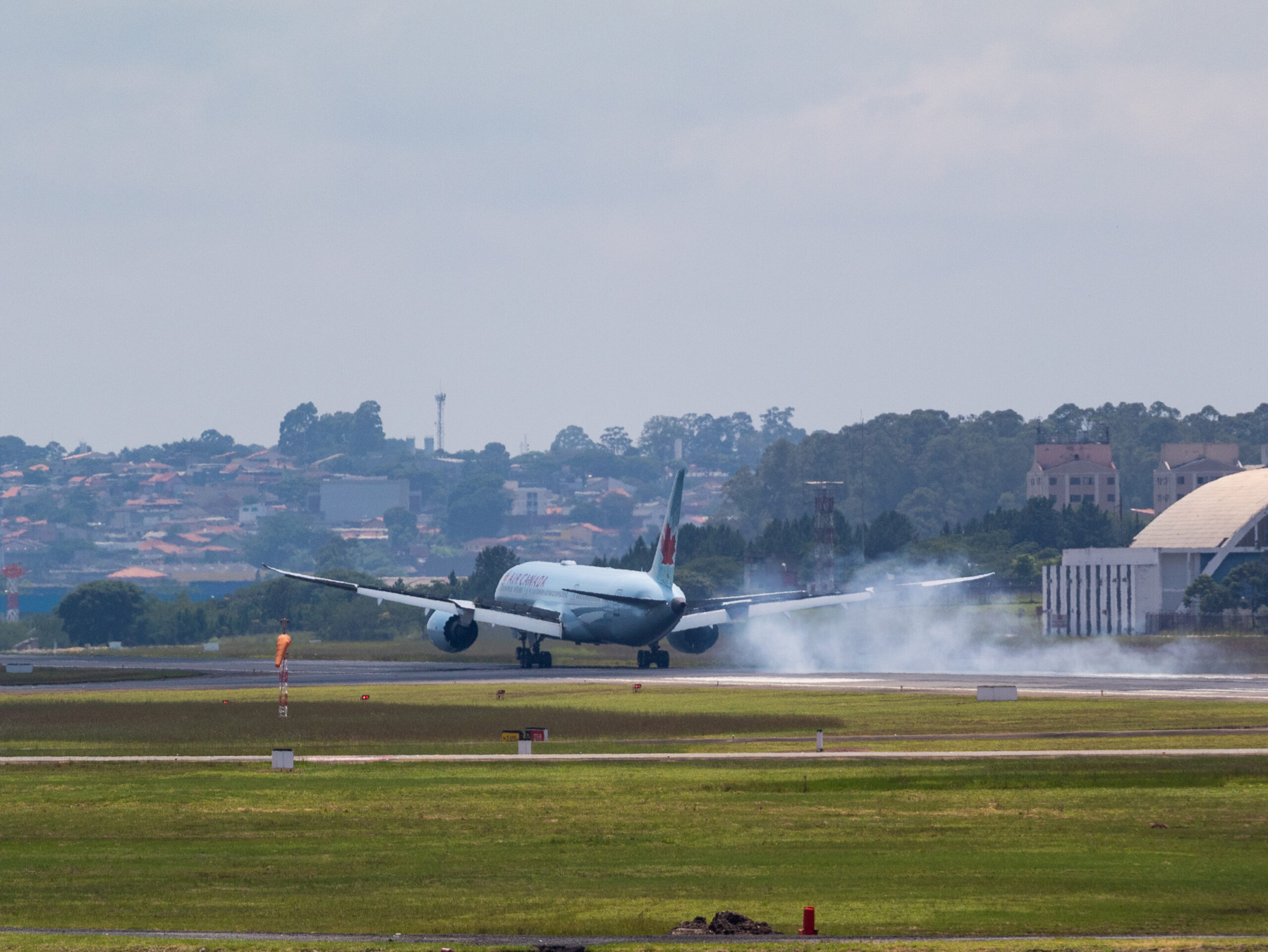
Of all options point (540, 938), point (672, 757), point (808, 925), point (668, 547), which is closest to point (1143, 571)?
point (668, 547)

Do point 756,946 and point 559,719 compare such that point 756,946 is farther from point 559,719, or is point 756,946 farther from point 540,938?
point 559,719

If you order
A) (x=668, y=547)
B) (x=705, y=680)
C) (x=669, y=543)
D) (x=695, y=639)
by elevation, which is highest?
(x=669, y=543)

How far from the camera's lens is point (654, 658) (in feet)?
370

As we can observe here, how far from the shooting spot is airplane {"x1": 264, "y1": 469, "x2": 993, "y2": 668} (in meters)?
106

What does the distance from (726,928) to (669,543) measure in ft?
246

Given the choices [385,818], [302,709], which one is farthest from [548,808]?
[302,709]

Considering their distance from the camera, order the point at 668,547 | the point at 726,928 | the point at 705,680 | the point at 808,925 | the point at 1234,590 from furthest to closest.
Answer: the point at 1234,590, the point at 668,547, the point at 705,680, the point at 726,928, the point at 808,925

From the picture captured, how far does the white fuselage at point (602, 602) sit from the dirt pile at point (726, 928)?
74213 mm

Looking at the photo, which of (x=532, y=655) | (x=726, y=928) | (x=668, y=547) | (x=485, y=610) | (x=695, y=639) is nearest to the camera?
(x=726, y=928)

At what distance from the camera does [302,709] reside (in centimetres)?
7869

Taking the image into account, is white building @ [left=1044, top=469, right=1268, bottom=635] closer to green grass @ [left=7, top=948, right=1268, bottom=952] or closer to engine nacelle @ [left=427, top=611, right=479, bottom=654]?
engine nacelle @ [left=427, top=611, right=479, bottom=654]

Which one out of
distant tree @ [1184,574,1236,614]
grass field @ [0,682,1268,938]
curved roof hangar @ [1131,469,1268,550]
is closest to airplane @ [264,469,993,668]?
grass field @ [0,682,1268,938]

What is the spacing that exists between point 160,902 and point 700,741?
2906 cm

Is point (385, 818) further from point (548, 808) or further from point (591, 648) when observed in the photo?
point (591, 648)
